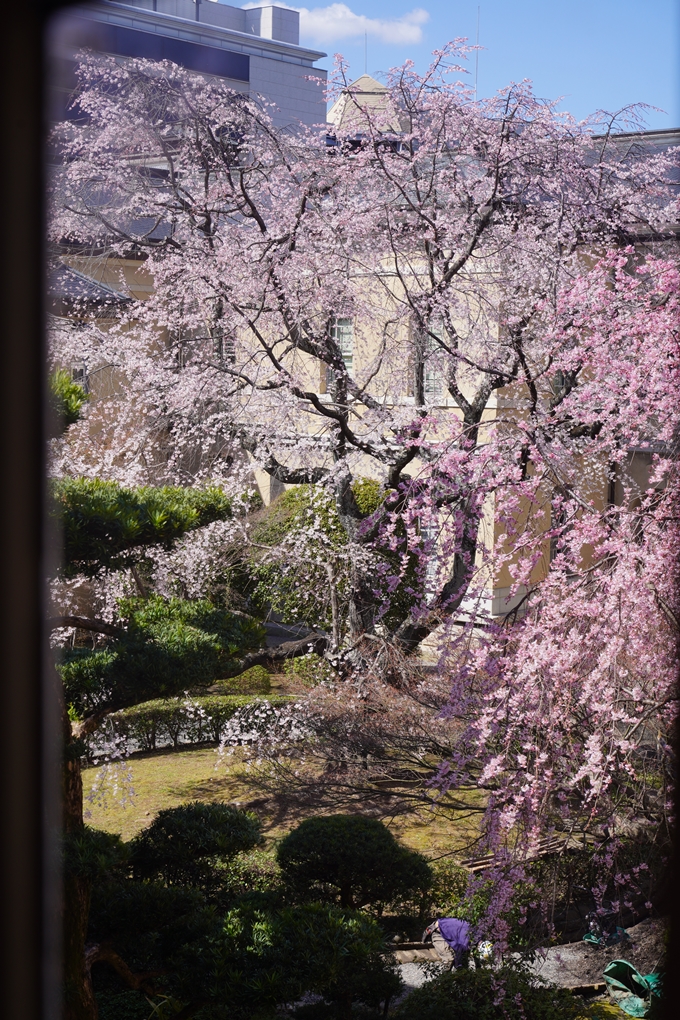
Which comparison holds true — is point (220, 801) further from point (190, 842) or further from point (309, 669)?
point (190, 842)

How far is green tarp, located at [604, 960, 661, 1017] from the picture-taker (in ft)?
12.3

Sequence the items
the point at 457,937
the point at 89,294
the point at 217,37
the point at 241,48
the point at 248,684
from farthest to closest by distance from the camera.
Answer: the point at 241,48 → the point at 217,37 → the point at 248,684 → the point at 89,294 → the point at 457,937

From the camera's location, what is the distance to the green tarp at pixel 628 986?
3.76 m

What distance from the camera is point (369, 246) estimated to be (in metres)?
6.91

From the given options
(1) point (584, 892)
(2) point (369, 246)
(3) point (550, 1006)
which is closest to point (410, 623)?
(1) point (584, 892)

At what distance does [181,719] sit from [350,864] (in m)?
3.93

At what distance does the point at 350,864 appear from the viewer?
13.1 feet

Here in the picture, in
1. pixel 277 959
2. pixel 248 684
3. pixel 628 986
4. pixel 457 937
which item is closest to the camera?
pixel 277 959

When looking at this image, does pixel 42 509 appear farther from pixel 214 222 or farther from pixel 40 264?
pixel 214 222

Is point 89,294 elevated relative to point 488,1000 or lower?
elevated

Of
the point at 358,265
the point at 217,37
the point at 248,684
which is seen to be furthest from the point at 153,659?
the point at 217,37

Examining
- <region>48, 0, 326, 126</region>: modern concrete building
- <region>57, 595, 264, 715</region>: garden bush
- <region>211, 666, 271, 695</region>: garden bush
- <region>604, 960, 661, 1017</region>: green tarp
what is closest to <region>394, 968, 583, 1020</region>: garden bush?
<region>604, 960, 661, 1017</region>: green tarp

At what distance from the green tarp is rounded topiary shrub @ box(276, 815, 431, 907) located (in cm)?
94

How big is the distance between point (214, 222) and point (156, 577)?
3126 mm
